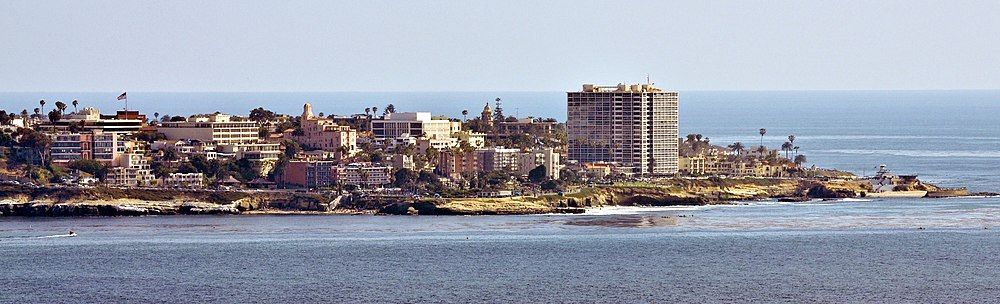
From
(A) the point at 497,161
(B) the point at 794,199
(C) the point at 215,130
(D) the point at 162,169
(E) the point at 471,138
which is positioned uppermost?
(C) the point at 215,130

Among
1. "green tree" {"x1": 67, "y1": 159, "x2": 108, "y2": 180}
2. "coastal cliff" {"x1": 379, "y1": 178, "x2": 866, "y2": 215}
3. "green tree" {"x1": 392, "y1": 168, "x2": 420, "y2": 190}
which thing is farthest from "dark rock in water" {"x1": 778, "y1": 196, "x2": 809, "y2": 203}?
"green tree" {"x1": 67, "y1": 159, "x2": 108, "y2": 180}

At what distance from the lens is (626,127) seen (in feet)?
382

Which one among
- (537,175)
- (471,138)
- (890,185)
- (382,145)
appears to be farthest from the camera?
(471,138)

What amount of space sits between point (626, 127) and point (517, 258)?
155 ft

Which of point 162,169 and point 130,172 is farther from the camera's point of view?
point 162,169

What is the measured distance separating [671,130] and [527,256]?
46456 mm

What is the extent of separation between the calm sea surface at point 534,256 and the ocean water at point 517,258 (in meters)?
0.08

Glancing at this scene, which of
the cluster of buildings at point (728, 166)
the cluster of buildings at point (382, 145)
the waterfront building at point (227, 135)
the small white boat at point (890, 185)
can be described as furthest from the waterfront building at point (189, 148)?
the small white boat at point (890, 185)

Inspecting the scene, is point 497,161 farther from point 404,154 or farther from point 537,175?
point 537,175

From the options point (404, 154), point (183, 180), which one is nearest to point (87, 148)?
point (183, 180)

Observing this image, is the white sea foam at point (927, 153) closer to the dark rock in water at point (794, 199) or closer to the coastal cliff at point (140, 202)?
the dark rock in water at point (794, 199)

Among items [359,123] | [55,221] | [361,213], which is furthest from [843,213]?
[359,123]

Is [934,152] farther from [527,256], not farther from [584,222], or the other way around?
[527,256]

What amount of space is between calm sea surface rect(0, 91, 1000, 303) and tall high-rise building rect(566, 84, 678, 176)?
696 inches
